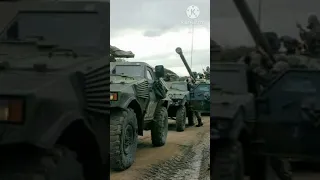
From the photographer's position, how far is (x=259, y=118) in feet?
4.17

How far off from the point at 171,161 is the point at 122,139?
661mm

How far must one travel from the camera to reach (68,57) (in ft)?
4.27

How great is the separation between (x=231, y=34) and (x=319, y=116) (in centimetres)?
35

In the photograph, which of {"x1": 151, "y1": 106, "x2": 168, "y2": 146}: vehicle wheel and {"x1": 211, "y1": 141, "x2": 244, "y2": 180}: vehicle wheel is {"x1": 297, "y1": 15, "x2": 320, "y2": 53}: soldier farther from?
{"x1": 151, "y1": 106, "x2": 168, "y2": 146}: vehicle wheel

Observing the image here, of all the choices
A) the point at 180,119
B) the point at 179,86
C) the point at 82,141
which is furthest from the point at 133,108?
the point at 179,86

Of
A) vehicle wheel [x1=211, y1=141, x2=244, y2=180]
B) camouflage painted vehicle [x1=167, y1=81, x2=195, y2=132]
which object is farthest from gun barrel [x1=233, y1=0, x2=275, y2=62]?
camouflage painted vehicle [x1=167, y1=81, x2=195, y2=132]

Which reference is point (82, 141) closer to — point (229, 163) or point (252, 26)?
point (229, 163)

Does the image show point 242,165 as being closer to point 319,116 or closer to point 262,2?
point 319,116

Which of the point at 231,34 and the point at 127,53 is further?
the point at 127,53

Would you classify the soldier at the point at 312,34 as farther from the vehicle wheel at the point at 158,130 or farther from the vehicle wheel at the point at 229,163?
the vehicle wheel at the point at 158,130

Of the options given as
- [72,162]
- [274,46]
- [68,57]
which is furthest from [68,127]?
[274,46]

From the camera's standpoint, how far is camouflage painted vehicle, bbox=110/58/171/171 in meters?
4.54

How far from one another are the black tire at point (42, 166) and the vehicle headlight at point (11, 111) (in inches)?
4.6

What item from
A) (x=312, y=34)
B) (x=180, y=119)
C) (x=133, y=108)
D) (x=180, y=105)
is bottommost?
(x=180, y=119)
